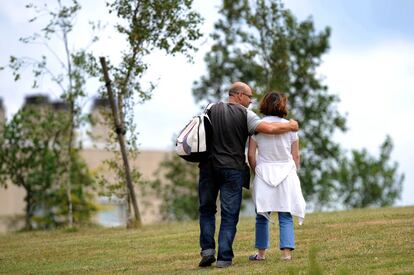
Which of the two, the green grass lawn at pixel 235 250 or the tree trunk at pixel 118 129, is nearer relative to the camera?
the green grass lawn at pixel 235 250

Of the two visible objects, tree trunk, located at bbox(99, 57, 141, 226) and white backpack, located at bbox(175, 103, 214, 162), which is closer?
white backpack, located at bbox(175, 103, 214, 162)

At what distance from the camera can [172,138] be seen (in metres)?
61.4

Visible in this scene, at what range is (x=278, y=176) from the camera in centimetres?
1377

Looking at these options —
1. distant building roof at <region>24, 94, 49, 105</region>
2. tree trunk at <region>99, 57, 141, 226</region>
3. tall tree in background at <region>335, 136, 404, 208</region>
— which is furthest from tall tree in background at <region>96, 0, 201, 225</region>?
tall tree in background at <region>335, 136, 404, 208</region>

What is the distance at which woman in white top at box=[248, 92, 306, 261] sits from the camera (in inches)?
543

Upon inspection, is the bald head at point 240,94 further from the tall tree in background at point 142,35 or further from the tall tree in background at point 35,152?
the tall tree in background at point 35,152

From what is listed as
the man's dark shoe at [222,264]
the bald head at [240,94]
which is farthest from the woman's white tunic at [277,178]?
the man's dark shoe at [222,264]

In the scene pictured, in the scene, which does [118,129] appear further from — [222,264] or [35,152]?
[35,152]

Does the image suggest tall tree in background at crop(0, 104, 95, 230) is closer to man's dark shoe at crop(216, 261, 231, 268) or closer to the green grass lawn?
the green grass lawn

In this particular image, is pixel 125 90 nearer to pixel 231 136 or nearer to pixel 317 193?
pixel 231 136

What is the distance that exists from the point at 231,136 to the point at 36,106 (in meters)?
38.8

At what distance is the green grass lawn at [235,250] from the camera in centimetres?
1345

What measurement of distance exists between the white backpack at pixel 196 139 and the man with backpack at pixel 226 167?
0.25ft

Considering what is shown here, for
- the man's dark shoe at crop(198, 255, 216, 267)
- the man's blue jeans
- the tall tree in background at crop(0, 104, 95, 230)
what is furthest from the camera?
the tall tree in background at crop(0, 104, 95, 230)
